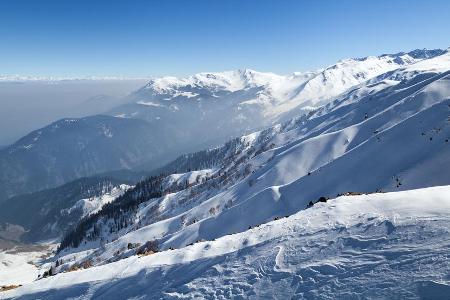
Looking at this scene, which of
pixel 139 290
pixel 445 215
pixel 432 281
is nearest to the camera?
pixel 432 281

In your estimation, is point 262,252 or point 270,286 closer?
point 270,286

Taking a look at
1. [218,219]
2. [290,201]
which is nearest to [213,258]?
[290,201]

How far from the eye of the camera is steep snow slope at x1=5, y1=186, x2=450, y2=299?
23.5 meters

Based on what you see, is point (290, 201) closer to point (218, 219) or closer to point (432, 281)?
point (218, 219)

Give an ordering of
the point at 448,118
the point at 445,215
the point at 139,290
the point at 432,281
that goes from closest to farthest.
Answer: the point at 432,281
the point at 445,215
the point at 139,290
the point at 448,118

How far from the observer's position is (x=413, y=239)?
2605cm

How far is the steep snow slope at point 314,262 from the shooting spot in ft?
77.2

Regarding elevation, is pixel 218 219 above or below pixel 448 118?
below

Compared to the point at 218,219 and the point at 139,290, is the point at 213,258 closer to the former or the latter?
the point at 139,290

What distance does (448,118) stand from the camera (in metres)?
96.6

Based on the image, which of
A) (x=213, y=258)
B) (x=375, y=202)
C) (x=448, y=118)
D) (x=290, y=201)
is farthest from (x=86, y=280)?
(x=448, y=118)

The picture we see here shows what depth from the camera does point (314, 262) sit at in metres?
26.9

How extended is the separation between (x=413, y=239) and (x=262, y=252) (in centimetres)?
1051

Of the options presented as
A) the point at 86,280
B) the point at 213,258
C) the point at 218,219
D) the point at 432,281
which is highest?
the point at 432,281
